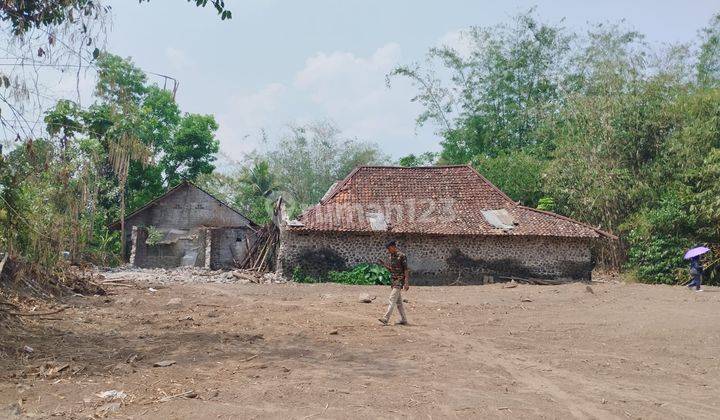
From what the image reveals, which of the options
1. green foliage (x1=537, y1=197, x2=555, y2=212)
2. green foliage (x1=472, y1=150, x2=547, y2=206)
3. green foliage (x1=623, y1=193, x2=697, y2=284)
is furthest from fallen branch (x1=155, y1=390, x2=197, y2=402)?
green foliage (x1=472, y1=150, x2=547, y2=206)

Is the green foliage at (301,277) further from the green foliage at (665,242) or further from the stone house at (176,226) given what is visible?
the green foliage at (665,242)

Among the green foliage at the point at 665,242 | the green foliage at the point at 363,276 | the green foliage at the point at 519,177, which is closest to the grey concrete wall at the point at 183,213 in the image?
the green foliage at the point at 363,276

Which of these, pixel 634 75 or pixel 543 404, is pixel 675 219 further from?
pixel 543 404

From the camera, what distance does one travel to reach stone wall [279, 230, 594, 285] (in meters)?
22.4

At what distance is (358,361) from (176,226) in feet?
85.1

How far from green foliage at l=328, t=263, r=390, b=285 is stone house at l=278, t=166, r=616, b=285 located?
315mm

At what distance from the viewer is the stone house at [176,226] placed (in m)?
31.9

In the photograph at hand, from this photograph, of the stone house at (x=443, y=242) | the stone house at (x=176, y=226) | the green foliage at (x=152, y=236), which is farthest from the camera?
the stone house at (x=176, y=226)

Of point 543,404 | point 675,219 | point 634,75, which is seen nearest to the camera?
point 543,404

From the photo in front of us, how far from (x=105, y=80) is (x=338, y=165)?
4144cm

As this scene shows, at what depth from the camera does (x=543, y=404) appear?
6.59m

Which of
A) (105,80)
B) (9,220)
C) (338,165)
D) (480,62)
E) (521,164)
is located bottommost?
(9,220)

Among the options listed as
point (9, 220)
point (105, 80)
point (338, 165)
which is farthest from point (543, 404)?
point (338, 165)

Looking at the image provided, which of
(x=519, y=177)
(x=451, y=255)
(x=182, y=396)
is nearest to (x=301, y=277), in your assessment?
(x=451, y=255)
